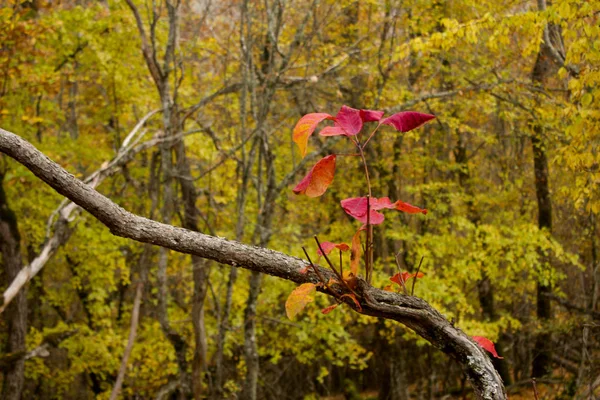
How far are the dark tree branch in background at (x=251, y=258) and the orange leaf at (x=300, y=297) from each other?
1.7 inches

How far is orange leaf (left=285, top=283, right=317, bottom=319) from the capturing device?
134cm

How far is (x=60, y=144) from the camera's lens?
10359 millimetres

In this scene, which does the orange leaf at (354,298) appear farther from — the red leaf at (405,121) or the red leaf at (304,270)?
the red leaf at (405,121)

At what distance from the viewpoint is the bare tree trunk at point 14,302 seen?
865cm

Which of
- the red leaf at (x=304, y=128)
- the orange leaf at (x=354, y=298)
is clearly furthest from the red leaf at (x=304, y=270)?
the red leaf at (x=304, y=128)

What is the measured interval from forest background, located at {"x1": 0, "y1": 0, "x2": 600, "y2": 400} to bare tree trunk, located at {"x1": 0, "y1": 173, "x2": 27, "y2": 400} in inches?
1.2

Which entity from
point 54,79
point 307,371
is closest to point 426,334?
point 54,79

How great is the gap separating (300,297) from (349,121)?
44 cm

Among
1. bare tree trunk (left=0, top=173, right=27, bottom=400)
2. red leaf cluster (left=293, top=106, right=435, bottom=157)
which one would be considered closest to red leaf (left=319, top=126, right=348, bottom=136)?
red leaf cluster (left=293, top=106, right=435, bottom=157)

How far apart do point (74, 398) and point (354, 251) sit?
15.5m

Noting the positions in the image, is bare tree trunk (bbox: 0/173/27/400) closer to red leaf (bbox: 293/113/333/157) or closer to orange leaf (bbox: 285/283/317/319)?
orange leaf (bbox: 285/283/317/319)

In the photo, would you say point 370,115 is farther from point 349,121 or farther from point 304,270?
point 304,270

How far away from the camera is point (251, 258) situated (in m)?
1.36

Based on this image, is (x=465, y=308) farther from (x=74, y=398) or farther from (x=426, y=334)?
(x=74, y=398)
